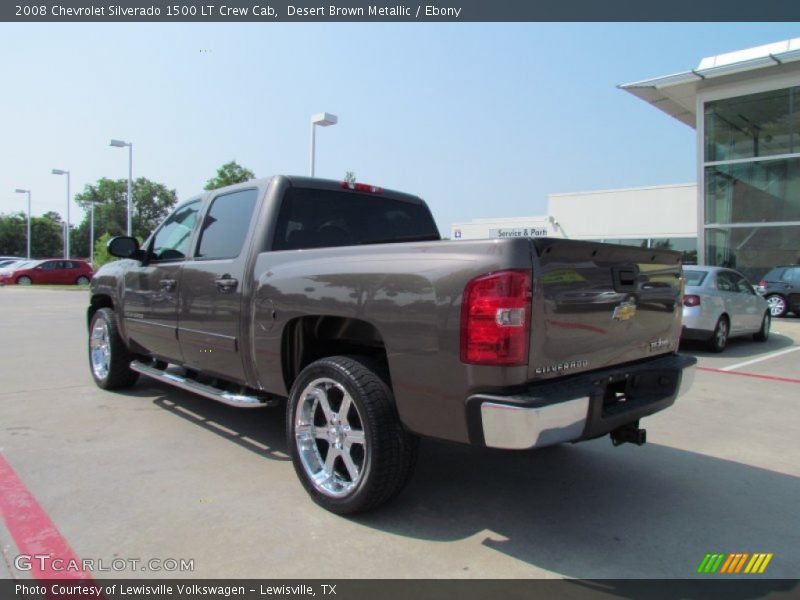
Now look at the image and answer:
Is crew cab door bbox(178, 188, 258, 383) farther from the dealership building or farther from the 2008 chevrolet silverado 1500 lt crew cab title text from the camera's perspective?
the dealership building

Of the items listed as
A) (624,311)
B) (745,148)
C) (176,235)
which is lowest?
(624,311)

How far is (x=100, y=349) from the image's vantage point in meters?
6.24

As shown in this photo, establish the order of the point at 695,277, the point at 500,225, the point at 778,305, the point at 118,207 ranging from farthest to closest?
the point at 118,207 → the point at 500,225 → the point at 778,305 → the point at 695,277

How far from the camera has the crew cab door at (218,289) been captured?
4057 mm

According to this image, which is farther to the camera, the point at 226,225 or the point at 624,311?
the point at 226,225

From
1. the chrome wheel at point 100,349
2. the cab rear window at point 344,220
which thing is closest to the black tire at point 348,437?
the cab rear window at point 344,220

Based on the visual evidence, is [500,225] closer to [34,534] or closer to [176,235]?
[176,235]

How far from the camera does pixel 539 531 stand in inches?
Result: 123

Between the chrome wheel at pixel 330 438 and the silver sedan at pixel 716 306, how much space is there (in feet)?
24.5

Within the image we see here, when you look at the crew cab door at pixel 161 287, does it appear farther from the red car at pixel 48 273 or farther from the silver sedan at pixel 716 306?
the red car at pixel 48 273

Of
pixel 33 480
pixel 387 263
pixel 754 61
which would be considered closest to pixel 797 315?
pixel 754 61

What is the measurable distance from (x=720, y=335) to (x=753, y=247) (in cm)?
1195

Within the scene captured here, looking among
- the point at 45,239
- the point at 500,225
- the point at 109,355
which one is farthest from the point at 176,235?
the point at 45,239

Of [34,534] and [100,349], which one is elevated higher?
[100,349]
